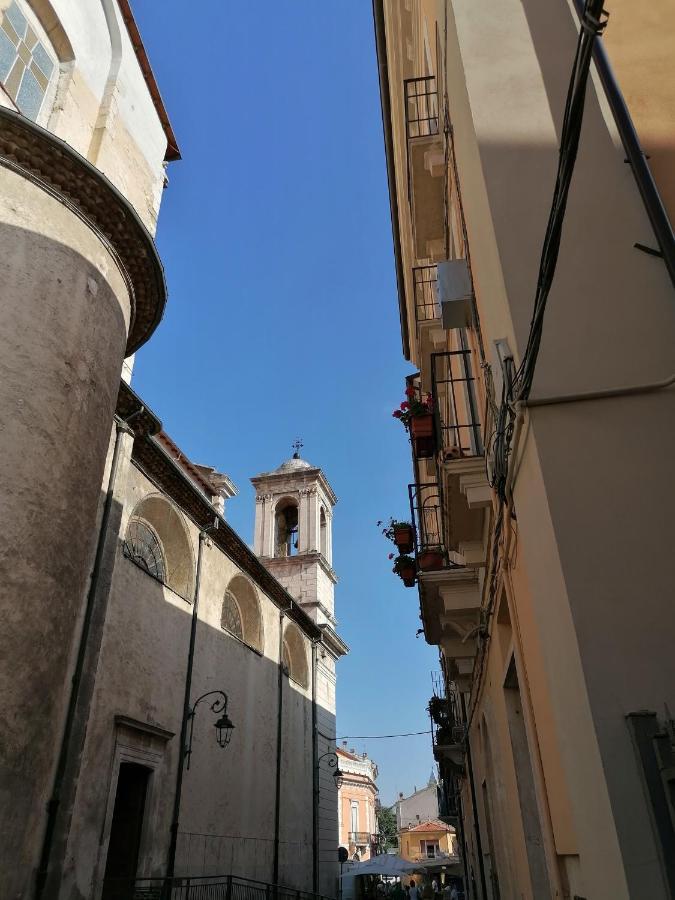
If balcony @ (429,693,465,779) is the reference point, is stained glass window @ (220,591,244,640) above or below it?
above

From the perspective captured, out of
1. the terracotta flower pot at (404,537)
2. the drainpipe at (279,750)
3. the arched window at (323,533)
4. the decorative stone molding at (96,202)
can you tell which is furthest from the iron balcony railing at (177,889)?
the arched window at (323,533)

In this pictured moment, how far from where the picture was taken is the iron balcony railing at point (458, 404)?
246 inches

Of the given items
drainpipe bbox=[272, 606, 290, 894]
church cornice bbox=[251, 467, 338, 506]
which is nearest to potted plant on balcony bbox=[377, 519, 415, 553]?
drainpipe bbox=[272, 606, 290, 894]

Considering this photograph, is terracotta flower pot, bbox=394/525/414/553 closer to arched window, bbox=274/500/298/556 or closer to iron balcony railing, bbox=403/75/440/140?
iron balcony railing, bbox=403/75/440/140

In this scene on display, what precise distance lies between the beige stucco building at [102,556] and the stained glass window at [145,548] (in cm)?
6

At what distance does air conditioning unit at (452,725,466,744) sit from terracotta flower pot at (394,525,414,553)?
661 cm

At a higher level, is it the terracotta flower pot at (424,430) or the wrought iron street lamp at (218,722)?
the terracotta flower pot at (424,430)

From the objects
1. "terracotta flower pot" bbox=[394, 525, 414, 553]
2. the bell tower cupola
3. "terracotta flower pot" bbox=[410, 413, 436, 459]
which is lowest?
"terracotta flower pot" bbox=[394, 525, 414, 553]

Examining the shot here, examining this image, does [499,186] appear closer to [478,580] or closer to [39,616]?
[478,580]

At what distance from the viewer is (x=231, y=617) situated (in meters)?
17.8

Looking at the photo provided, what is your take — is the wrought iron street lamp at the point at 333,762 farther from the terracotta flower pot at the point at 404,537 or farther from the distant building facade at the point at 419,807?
the distant building facade at the point at 419,807

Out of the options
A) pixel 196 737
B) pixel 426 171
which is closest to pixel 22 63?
pixel 426 171

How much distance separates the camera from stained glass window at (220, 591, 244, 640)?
17173 millimetres

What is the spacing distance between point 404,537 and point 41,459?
4450 mm
